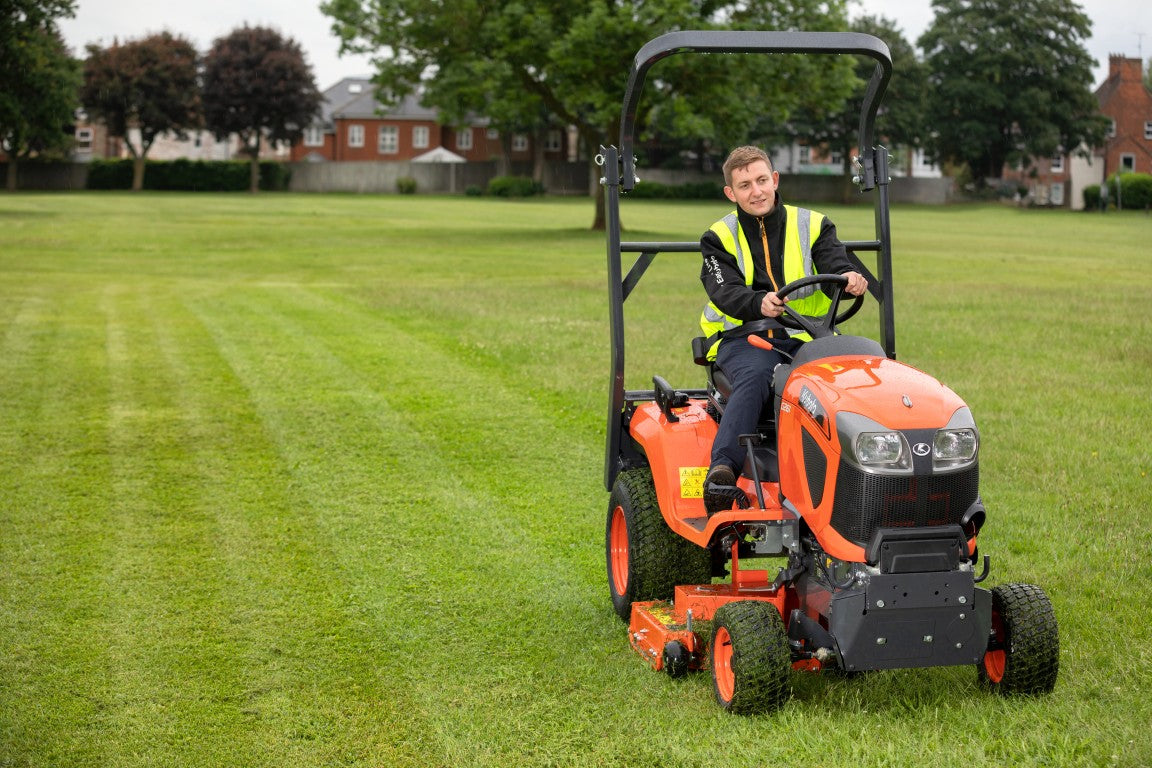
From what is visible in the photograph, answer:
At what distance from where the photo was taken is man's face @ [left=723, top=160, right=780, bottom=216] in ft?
16.6

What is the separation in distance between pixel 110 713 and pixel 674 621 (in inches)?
81.1

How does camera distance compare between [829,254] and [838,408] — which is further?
[829,254]

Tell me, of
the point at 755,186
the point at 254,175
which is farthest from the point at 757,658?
the point at 254,175

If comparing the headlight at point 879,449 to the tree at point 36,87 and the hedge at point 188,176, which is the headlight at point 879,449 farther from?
the hedge at point 188,176

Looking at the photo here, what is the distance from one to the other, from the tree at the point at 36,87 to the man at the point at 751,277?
39.9 meters

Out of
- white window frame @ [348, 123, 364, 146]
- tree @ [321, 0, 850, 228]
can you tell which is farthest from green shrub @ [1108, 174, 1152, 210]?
white window frame @ [348, 123, 364, 146]

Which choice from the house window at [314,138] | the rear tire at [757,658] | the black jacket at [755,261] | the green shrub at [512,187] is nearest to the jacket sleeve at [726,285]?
the black jacket at [755,261]

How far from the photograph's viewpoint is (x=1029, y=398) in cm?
1105

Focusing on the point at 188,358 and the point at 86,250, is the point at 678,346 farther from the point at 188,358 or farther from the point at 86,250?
the point at 86,250

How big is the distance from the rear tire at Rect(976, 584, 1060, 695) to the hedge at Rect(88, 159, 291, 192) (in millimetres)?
79065

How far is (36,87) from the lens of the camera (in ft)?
148

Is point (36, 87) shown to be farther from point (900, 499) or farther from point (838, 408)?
point (900, 499)

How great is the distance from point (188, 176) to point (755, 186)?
79301mm

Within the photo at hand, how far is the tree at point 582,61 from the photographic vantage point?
33.1m
